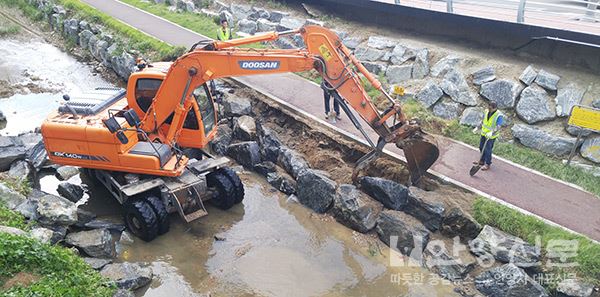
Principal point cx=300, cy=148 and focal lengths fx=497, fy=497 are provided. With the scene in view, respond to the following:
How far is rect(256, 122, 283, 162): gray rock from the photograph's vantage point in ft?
37.7

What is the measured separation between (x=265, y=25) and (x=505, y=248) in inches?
446

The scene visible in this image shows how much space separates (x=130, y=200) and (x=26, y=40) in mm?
14068

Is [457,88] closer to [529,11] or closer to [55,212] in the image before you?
[529,11]

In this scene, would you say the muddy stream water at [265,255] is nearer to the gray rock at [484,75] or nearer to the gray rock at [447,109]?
the gray rock at [447,109]

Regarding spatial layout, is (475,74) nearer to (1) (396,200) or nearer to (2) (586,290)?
(1) (396,200)

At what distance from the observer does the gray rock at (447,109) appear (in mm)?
11875

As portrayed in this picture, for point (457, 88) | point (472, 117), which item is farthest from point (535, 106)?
point (457, 88)

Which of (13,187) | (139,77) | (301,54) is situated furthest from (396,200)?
(13,187)

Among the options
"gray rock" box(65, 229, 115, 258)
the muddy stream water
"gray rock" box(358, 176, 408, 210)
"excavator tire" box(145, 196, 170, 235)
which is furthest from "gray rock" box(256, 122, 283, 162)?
"gray rock" box(65, 229, 115, 258)

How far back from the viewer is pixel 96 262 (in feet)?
26.9

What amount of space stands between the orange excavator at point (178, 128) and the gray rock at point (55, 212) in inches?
33.3

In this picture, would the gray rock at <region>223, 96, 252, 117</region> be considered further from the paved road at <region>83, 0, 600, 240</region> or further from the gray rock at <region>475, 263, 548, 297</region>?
the gray rock at <region>475, 263, 548, 297</region>

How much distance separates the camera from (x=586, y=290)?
7.48 m

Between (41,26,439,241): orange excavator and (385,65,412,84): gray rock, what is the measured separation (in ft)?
14.0
